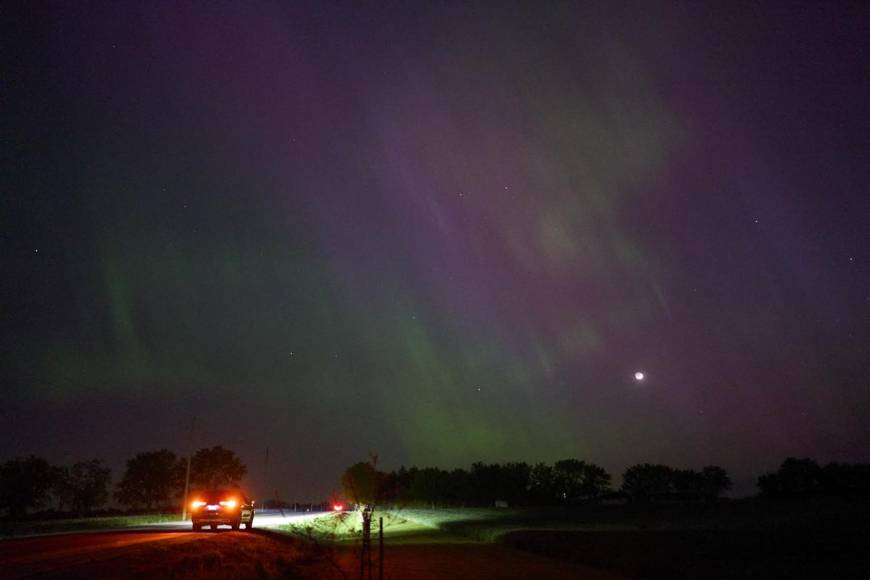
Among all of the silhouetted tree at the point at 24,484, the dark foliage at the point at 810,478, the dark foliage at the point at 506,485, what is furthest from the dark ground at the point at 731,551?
the dark foliage at the point at 506,485

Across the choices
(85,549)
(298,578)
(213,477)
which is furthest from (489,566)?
(213,477)

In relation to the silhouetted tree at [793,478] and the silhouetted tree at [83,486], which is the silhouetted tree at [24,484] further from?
the silhouetted tree at [793,478]

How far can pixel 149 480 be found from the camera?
451 ft

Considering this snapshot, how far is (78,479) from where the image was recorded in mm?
127938

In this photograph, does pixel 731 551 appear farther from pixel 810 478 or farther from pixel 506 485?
pixel 506 485

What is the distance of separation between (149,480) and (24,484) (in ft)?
90.4

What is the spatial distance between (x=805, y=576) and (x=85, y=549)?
24.2m

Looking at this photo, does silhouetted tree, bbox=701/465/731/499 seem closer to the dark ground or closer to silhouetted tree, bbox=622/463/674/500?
silhouetted tree, bbox=622/463/674/500

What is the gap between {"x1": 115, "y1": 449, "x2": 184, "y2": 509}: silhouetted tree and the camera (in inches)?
5384

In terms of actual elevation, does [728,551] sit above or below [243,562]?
below

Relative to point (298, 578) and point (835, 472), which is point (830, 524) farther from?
point (835, 472)

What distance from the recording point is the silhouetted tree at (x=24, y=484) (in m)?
110

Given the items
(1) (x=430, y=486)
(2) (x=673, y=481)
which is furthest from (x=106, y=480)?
(2) (x=673, y=481)

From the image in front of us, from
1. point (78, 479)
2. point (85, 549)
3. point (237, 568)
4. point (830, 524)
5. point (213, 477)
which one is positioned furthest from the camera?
point (213, 477)
